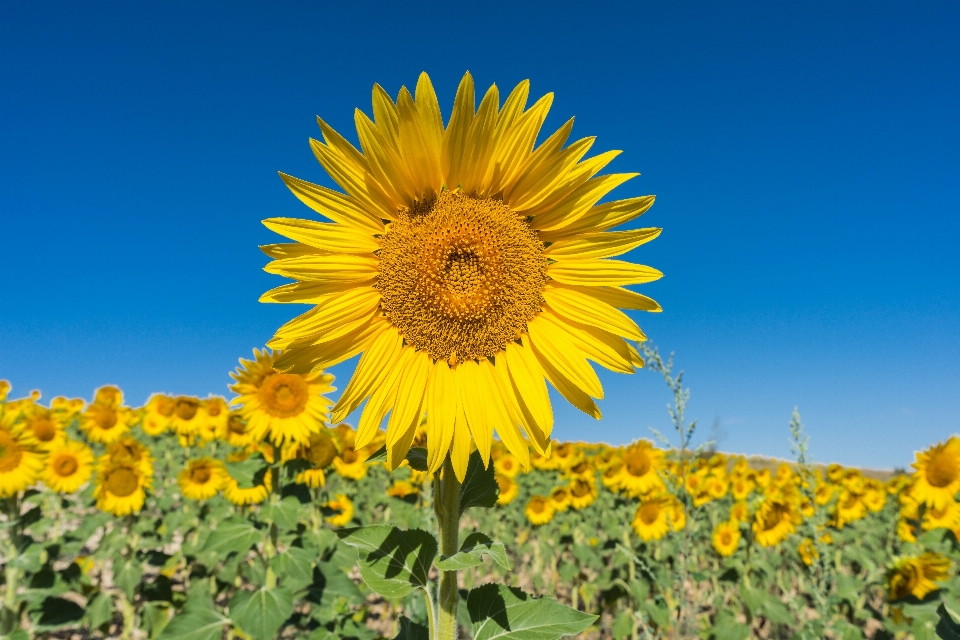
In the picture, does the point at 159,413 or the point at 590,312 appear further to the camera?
the point at 159,413

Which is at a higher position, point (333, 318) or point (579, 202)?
point (579, 202)

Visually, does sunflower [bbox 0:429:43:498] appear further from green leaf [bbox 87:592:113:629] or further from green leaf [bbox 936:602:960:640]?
green leaf [bbox 936:602:960:640]

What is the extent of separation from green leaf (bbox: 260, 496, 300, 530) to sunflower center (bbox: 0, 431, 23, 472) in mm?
2793

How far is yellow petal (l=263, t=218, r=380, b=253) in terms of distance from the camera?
5.87 ft

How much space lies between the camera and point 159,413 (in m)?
9.45

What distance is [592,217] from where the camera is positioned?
1.92 metres

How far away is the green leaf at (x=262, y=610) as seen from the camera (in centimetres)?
413

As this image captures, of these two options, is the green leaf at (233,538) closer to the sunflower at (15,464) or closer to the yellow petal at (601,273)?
the sunflower at (15,464)

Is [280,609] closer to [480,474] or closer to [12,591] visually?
[12,591]

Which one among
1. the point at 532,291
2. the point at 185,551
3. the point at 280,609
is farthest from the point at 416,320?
the point at 185,551

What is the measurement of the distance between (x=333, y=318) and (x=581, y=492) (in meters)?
9.16

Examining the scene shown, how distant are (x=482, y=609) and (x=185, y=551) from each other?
22.3 ft

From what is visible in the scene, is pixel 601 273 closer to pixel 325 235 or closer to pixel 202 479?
pixel 325 235

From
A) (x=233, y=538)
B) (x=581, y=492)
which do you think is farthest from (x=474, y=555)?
(x=581, y=492)
